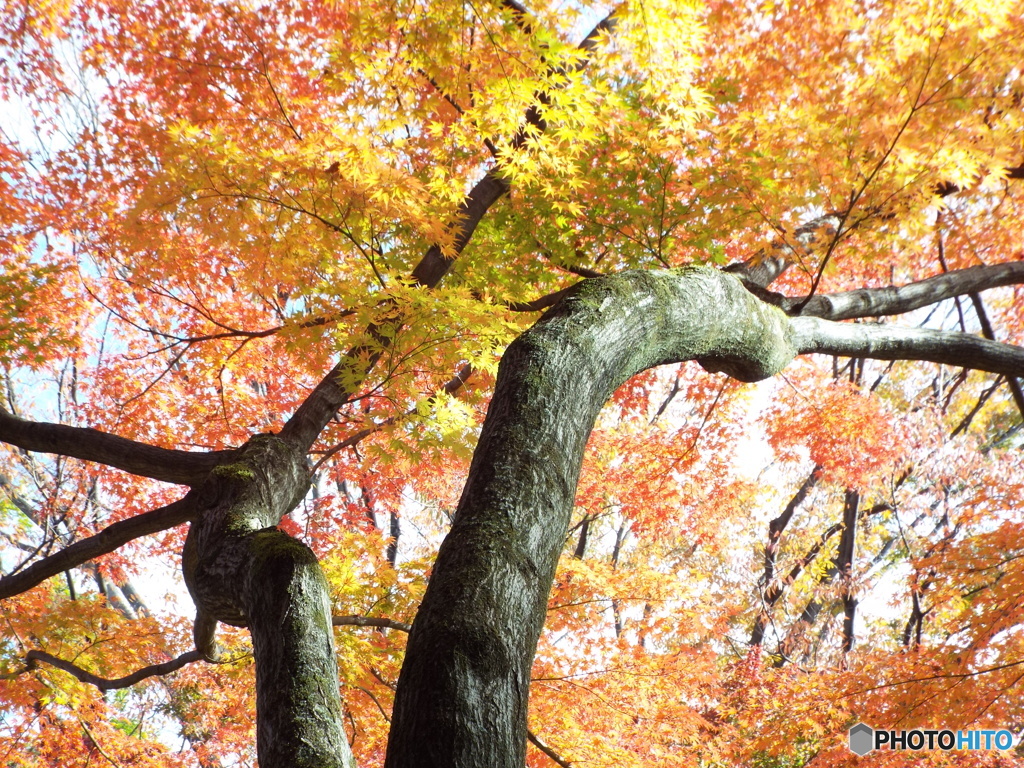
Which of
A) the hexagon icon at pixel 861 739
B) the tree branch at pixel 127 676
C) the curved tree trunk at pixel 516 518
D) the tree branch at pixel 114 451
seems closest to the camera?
the curved tree trunk at pixel 516 518

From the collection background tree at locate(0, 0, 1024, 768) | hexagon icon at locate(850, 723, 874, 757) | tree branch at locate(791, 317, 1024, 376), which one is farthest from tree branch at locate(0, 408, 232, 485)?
hexagon icon at locate(850, 723, 874, 757)

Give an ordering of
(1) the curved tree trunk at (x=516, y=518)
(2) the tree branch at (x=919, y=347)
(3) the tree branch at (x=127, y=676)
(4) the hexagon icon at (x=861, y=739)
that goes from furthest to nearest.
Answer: (4) the hexagon icon at (x=861, y=739), (3) the tree branch at (x=127, y=676), (2) the tree branch at (x=919, y=347), (1) the curved tree trunk at (x=516, y=518)

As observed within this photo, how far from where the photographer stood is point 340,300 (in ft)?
14.5

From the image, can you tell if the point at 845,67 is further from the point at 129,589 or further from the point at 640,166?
the point at 129,589

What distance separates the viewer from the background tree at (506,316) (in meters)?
2.07

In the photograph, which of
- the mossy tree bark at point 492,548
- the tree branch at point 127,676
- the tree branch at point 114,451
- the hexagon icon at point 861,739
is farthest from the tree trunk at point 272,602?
the hexagon icon at point 861,739

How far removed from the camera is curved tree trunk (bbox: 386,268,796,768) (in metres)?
1.43

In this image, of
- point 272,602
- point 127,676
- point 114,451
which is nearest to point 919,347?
point 272,602

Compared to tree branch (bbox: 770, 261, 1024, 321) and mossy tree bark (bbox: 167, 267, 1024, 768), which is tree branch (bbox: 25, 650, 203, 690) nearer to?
mossy tree bark (bbox: 167, 267, 1024, 768)

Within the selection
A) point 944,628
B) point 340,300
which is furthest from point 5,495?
point 944,628

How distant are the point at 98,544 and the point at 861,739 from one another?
21.4 feet

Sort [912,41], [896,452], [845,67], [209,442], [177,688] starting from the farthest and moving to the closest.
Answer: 1. [177,688]
2. [896,452]
3. [209,442]
4. [845,67]
5. [912,41]

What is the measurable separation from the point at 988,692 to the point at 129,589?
39.1 feet

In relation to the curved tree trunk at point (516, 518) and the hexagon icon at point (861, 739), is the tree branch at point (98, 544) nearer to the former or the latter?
the curved tree trunk at point (516, 518)
